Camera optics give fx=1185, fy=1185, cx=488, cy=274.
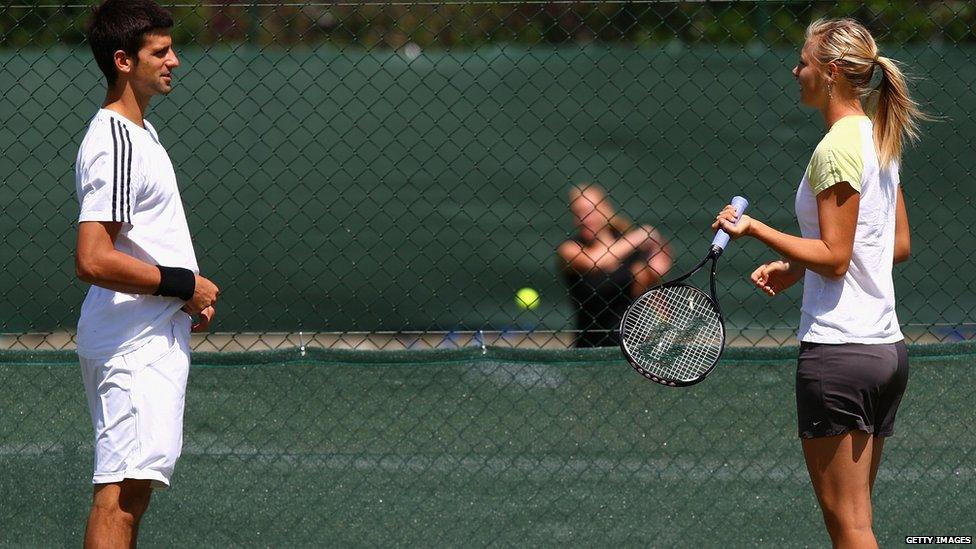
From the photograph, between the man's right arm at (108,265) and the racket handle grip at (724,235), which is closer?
the man's right arm at (108,265)

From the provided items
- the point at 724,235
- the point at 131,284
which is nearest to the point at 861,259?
the point at 724,235

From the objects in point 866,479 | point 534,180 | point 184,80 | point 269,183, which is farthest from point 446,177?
point 866,479

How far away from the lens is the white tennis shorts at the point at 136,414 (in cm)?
298

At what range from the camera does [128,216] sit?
2.92m

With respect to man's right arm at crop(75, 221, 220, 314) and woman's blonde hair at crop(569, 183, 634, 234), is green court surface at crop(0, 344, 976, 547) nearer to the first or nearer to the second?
woman's blonde hair at crop(569, 183, 634, 234)

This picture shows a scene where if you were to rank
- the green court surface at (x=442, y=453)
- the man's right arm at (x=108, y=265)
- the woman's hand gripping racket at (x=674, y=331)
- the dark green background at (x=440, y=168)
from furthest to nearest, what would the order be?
the dark green background at (x=440, y=168), the green court surface at (x=442, y=453), the woman's hand gripping racket at (x=674, y=331), the man's right arm at (x=108, y=265)

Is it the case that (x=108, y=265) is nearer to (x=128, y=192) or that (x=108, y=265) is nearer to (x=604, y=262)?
(x=128, y=192)

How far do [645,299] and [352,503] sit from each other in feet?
4.73

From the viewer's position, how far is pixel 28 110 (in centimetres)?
425

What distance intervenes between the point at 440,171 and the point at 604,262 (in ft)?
2.23

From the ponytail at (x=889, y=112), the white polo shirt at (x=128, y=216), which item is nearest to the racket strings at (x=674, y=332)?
the ponytail at (x=889, y=112)

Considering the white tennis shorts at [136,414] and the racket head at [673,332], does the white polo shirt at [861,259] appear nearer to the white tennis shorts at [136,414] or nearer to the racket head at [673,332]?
the racket head at [673,332]

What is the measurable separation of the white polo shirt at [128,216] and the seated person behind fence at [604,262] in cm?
163

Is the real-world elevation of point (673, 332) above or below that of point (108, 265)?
below
